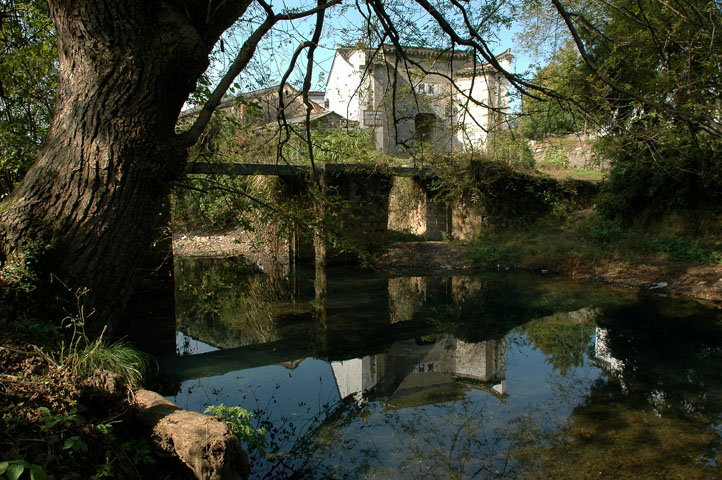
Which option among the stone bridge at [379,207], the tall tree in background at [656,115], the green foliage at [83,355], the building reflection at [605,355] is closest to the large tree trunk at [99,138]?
the green foliage at [83,355]

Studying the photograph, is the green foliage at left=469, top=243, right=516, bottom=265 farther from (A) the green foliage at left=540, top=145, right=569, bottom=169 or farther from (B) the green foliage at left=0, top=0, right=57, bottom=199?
(B) the green foliage at left=0, top=0, right=57, bottom=199

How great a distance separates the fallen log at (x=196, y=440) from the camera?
2393 mm

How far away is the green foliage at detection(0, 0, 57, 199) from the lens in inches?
175

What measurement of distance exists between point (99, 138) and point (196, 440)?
157 centimetres

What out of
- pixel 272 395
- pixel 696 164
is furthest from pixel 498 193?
pixel 272 395

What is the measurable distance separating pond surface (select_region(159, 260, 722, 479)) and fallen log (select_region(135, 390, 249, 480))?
77 centimetres

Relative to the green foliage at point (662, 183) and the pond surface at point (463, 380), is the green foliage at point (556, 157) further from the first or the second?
the pond surface at point (463, 380)

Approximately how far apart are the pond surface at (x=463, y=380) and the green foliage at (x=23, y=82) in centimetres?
196

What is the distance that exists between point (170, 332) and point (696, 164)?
31.7ft

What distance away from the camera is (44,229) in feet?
8.55

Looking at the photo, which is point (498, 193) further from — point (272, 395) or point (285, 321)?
point (272, 395)

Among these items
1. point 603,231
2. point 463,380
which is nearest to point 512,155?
point 603,231

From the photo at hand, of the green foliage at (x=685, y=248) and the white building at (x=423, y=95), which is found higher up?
the white building at (x=423, y=95)

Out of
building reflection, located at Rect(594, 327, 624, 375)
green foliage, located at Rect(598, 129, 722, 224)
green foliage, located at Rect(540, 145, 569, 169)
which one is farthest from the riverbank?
green foliage, located at Rect(540, 145, 569, 169)
